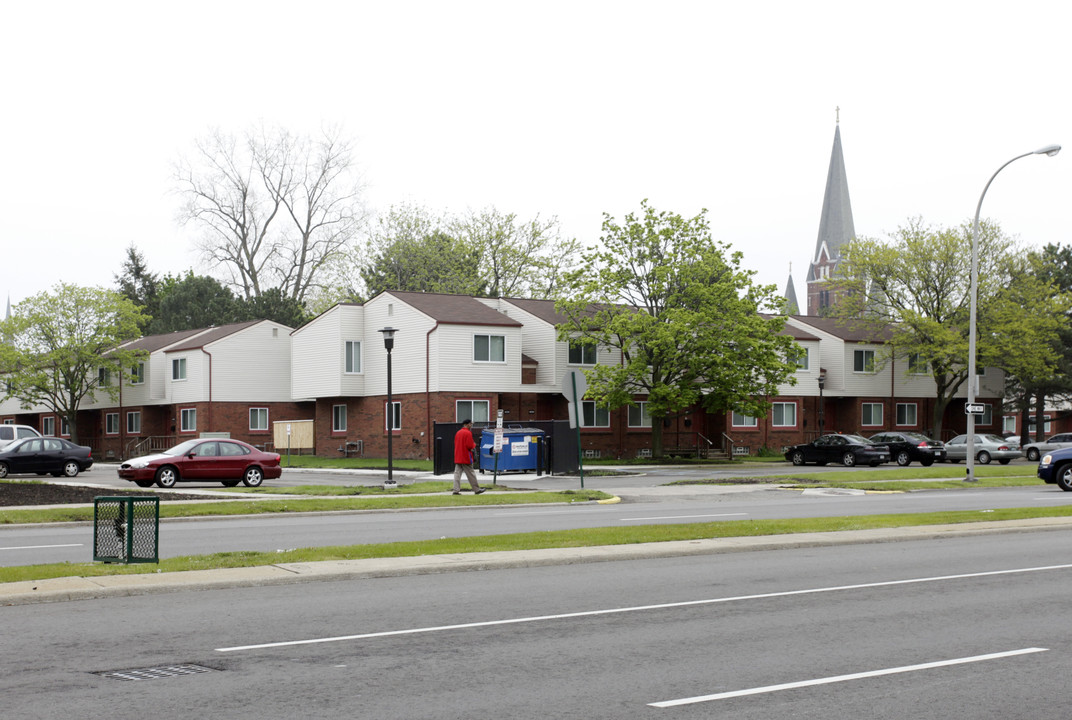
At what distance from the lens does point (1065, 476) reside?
98.2 feet

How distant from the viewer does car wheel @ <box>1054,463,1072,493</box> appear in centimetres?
2991

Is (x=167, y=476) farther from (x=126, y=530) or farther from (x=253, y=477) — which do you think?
(x=126, y=530)

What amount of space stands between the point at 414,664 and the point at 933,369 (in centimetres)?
5876

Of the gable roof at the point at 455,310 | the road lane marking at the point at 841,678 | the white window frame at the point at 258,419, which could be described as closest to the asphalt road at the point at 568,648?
the road lane marking at the point at 841,678

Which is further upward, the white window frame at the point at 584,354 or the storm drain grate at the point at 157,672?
the white window frame at the point at 584,354

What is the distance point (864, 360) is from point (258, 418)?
33730 mm

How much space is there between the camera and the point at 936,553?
15.6 m

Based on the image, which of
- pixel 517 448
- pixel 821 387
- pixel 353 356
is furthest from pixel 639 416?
pixel 517 448

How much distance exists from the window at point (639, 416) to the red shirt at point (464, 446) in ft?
97.9

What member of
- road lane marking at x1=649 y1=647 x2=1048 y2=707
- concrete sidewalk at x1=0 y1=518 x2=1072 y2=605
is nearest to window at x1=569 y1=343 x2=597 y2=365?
concrete sidewalk at x1=0 y1=518 x2=1072 y2=605

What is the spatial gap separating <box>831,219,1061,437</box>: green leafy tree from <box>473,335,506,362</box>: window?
67.6 ft

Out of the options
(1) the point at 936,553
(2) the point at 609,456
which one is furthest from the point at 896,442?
(1) the point at 936,553

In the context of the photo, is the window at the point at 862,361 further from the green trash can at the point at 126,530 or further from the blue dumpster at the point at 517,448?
the green trash can at the point at 126,530

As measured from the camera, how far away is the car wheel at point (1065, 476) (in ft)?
98.1
